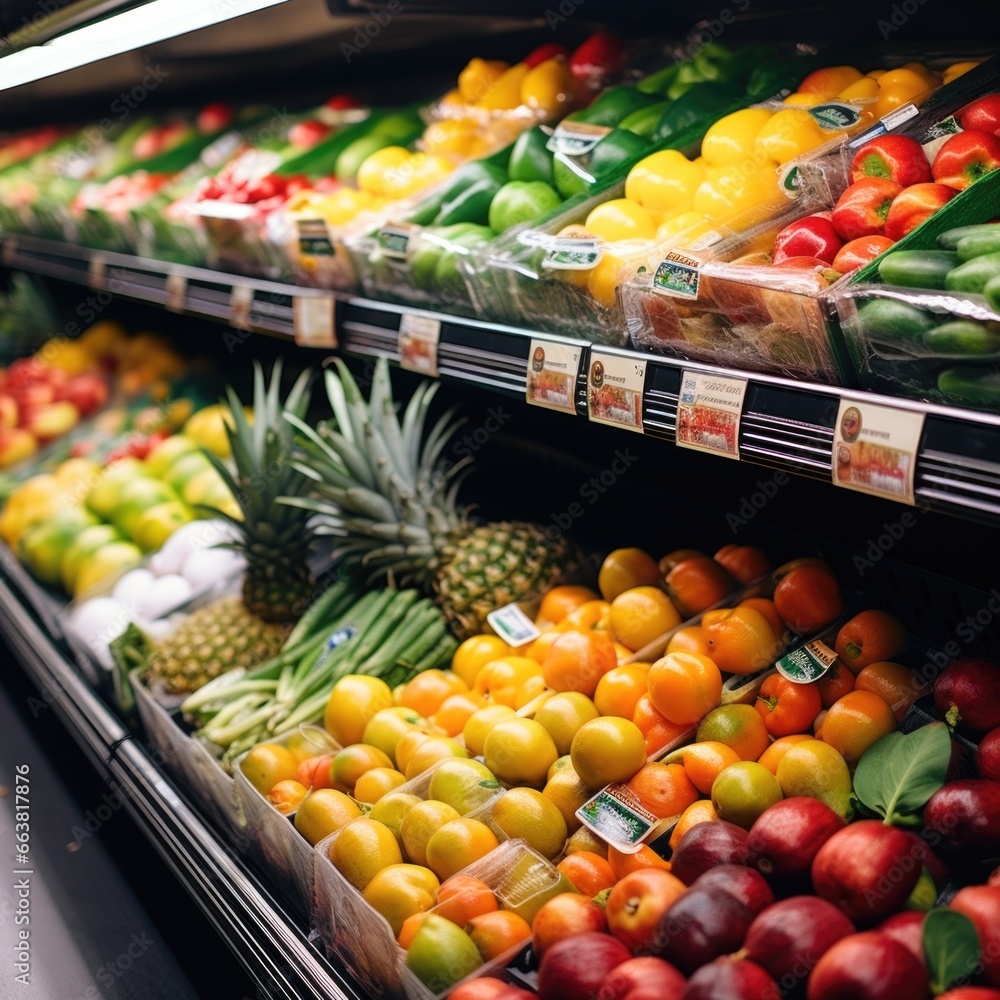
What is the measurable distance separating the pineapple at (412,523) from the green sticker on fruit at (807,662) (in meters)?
0.69

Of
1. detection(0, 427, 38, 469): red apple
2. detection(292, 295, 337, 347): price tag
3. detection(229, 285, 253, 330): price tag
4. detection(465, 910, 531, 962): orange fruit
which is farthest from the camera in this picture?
detection(0, 427, 38, 469): red apple

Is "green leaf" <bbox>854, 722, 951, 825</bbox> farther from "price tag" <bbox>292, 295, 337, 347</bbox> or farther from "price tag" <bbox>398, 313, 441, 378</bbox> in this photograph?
"price tag" <bbox>292, 295, 337, 347</bbox>

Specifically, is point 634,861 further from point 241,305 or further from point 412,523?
point 241,305

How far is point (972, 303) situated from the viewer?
1.01 metres

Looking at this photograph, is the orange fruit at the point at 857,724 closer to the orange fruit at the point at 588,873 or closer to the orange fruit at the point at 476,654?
the orange fruit at the point at 588,873

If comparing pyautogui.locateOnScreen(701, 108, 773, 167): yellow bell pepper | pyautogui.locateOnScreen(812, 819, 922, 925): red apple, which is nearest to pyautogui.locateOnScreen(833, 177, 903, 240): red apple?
pyautogui.locateOnScreen(701, 108, 773, 167): yellow bell pepper

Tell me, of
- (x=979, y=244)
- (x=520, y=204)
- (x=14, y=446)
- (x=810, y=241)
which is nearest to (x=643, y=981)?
(x=979, y=244)

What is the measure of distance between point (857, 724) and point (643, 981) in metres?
0.48

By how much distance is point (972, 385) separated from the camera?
1.01 metres

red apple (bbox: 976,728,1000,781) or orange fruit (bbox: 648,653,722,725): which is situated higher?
orange fruit (bbox: 648,653,722,725)

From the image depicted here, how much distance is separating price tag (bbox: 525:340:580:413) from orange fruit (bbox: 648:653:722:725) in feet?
1.32

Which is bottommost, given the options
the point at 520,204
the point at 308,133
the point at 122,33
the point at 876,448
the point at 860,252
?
the point at 876,448

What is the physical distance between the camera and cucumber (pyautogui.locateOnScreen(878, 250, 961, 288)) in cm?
108

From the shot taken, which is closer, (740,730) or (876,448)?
(876,448)
